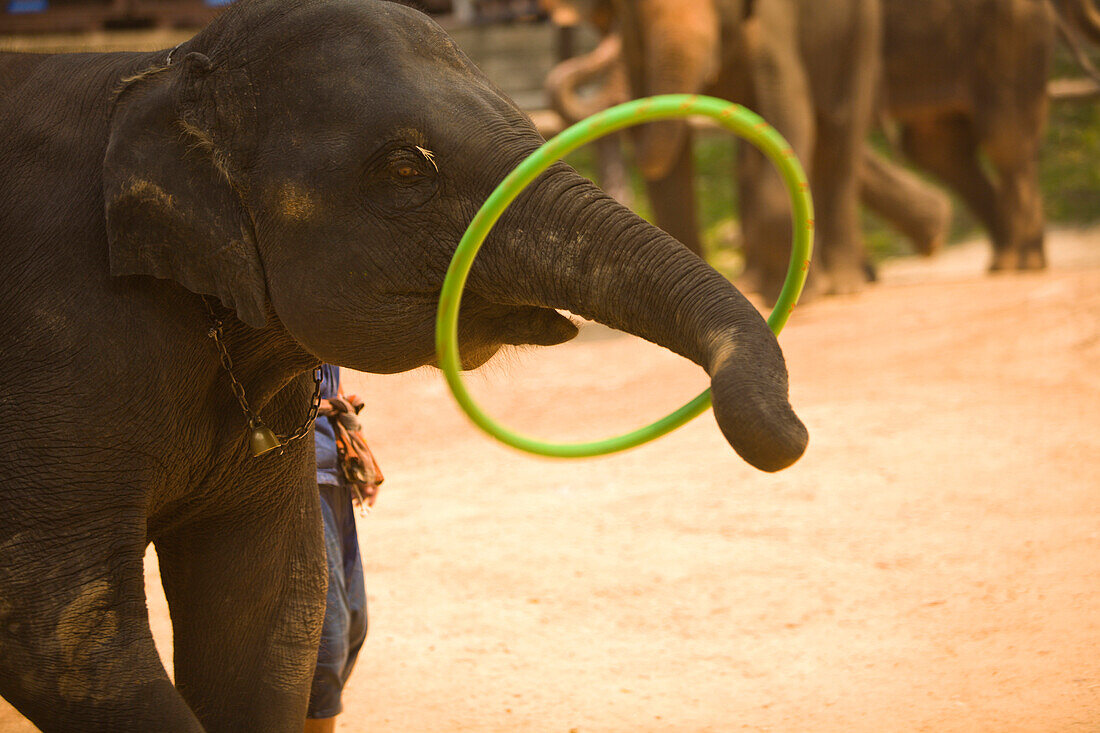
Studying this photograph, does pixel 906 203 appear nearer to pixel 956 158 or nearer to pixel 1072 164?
pixel 956 158

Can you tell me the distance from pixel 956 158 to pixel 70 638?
41.1 feet

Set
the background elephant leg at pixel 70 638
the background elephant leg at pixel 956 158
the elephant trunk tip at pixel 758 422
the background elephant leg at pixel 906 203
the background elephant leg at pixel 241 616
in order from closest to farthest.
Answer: the elephant trunk tip at pixel 758 422, the background elephant leg at pixel 70 638, the background elephant leg at pixel 241 616, the background elephant leg at pixel 906 203, the background elephant leg at pixel 956 158

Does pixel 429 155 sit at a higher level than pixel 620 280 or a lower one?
higher

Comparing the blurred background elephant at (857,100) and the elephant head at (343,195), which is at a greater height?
the elephant head at (343,195)

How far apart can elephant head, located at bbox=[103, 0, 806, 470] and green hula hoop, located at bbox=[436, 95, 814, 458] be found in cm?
19

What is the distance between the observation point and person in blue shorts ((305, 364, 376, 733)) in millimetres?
3520

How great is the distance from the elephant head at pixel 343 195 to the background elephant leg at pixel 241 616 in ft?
2.10

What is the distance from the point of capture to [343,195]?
2.40 meters

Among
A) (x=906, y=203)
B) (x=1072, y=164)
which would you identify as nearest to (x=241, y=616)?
(x=906, y=203)

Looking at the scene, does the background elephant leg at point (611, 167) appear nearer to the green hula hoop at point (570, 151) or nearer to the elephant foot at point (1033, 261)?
the elephant foot at point (1033, 261)

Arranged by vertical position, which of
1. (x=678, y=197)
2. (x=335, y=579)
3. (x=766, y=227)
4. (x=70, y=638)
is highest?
(x=70, y=638)

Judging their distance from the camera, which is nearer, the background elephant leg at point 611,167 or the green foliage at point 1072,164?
the background elephant leg at point 611,167

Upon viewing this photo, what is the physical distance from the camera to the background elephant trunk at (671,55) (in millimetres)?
8500

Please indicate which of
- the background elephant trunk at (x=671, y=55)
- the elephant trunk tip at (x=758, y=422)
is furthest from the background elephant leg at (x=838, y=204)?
the elephant trunk tip at (x=758, y=422)
